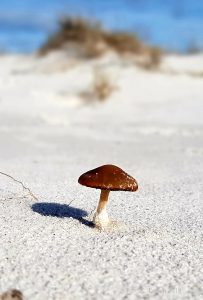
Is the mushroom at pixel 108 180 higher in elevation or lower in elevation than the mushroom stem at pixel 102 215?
higher

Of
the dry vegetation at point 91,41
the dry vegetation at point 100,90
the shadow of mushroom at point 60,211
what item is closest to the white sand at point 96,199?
the shadow of mushroom at point 60,211

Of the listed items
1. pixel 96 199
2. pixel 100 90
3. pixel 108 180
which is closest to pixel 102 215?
pixel 108 180

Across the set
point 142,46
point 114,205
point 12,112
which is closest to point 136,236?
point 114,205

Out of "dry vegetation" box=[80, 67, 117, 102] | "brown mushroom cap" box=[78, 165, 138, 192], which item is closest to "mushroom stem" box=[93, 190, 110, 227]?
"brown mushroom cap" box=[78, 165, 138, 192]

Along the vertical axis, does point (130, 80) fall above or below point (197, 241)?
below

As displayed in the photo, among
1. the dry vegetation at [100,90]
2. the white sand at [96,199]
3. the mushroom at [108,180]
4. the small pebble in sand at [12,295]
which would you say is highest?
the mushroom at [108,180]

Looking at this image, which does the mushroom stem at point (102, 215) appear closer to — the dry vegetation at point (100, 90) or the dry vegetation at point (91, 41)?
the dry vegetation at point (100, 90)

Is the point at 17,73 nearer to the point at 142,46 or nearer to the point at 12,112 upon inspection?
the point at 142,46
